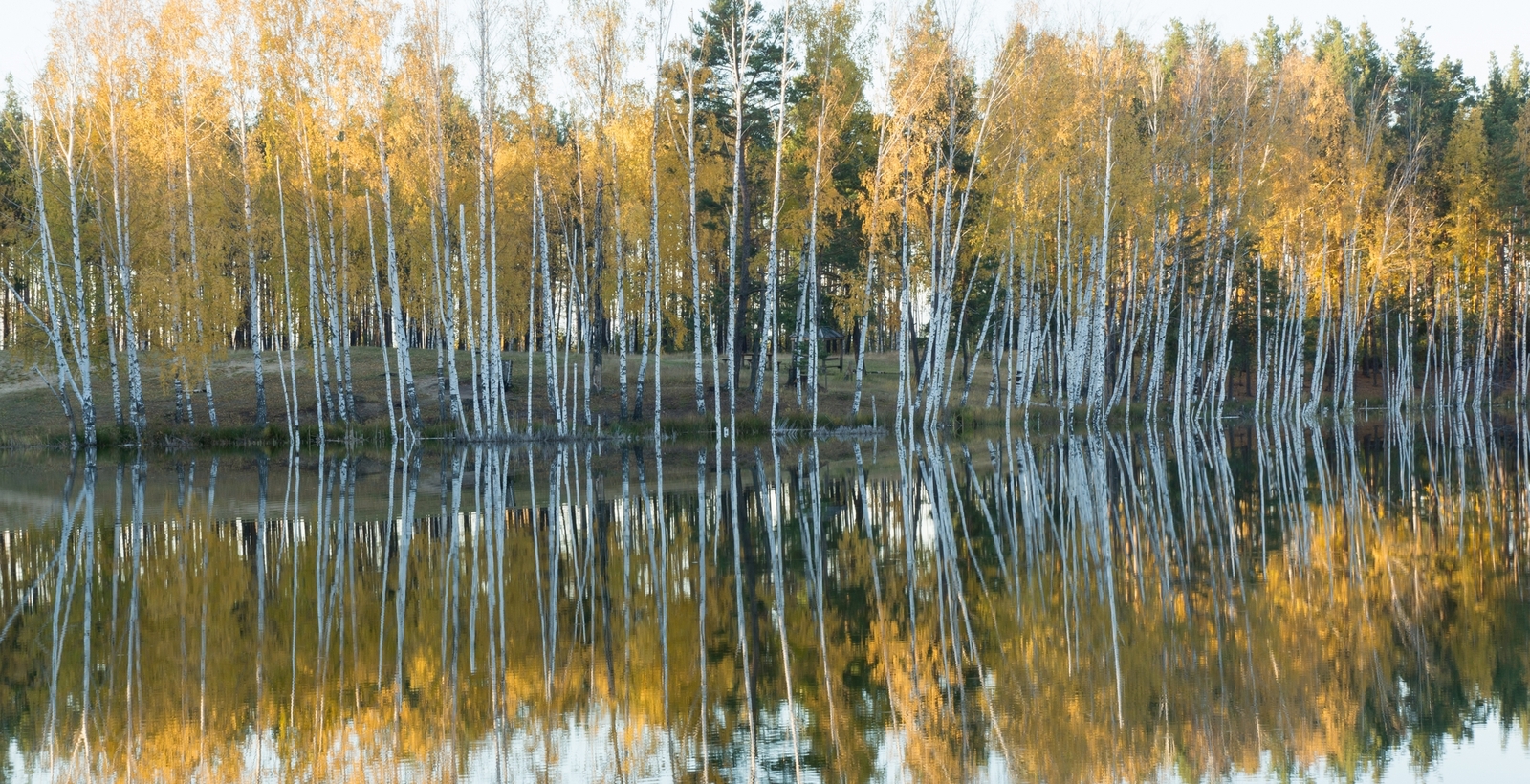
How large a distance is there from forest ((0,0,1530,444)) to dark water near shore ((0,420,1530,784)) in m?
15.2

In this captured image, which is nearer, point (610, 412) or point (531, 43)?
point (531, 43)

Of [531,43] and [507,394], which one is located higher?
[531,43]

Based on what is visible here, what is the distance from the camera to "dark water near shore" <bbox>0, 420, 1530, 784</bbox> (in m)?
5.05

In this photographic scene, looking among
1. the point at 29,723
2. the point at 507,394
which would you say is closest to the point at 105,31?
the point at 507,394

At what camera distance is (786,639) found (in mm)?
7035

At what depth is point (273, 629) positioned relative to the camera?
25.5ft

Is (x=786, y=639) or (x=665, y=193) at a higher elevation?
(x=665, y=193)

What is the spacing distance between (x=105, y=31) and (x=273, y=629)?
2532 cm

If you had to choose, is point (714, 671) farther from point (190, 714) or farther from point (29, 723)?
point (29, 723)

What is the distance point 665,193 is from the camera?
32625mm

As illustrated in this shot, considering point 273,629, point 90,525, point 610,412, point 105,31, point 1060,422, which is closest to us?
point 273,629

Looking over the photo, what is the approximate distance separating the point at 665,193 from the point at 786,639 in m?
26.5

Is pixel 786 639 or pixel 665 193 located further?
pixel 665 193

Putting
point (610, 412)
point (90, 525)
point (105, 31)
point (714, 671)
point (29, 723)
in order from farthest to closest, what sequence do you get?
1. point (610, 412)
2. point (105, 31)
3. point (90, 525)
4. point (714, 671)
5. point (29, 723)
